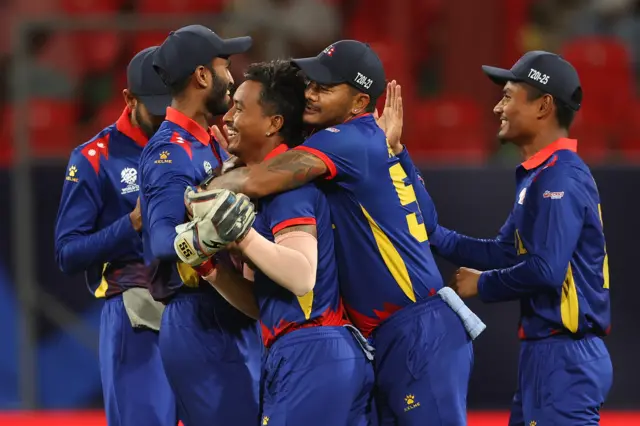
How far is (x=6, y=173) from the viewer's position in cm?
771

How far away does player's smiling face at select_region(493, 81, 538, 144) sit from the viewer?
463 centimetres

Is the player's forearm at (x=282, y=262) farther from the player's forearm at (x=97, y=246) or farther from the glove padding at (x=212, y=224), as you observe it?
the player's forearm at (x=97, y=246)

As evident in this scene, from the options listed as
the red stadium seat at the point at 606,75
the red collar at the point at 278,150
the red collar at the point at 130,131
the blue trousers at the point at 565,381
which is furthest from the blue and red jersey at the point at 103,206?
the red stadium seat at the point at 606,75

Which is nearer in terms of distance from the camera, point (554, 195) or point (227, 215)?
point (227, 215)

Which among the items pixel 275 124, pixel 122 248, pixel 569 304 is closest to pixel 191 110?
pixel 275 124

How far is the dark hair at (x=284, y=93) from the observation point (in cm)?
397

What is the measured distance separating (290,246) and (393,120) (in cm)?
92

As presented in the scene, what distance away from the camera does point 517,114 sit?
466 centimetres

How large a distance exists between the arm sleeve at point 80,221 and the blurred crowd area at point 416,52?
291cm

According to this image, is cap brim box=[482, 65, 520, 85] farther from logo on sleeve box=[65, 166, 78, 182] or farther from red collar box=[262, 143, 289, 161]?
logo on sleeve box=[65, 166, 78, 182]

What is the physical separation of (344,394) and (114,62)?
19.8 ft

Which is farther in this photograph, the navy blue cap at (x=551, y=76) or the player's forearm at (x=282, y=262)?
the navy blue cap at (x=551, y=76)

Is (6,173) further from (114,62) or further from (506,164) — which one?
(506,164)

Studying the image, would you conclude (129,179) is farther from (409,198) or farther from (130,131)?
(409,198)
